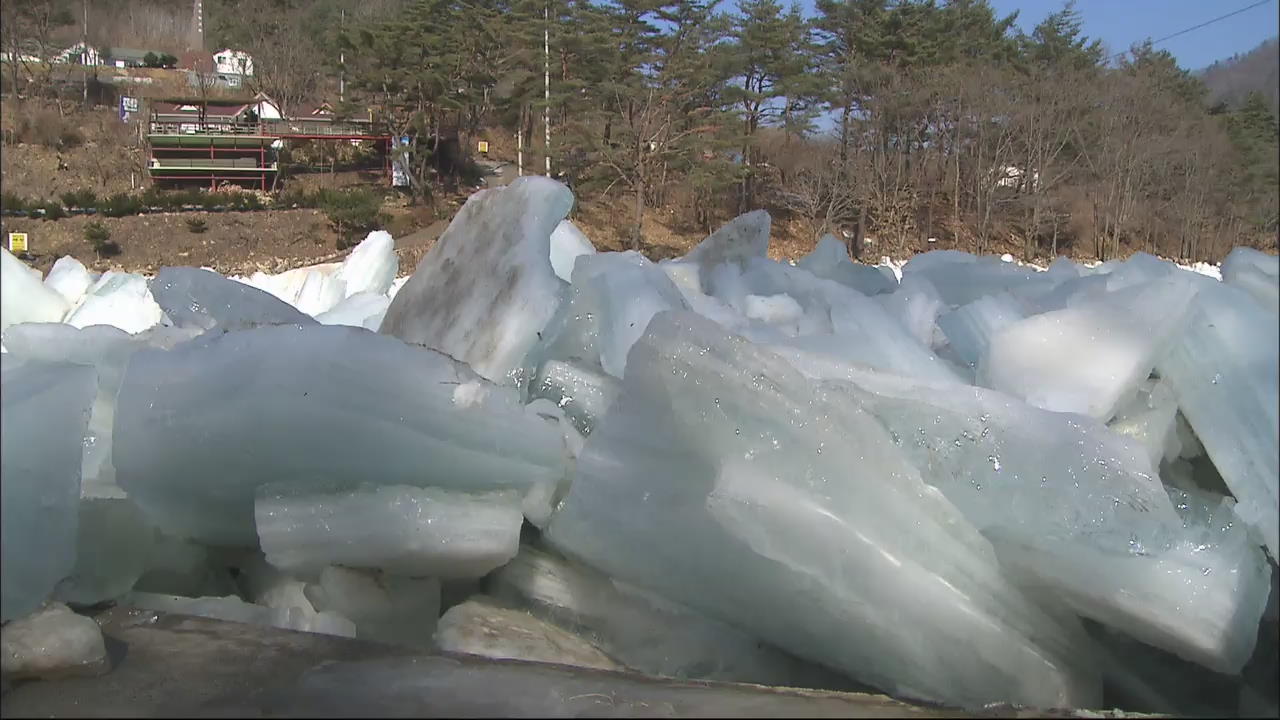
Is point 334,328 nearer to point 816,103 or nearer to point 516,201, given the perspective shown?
point 516,201

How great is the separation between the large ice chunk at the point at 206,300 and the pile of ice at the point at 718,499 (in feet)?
0.49

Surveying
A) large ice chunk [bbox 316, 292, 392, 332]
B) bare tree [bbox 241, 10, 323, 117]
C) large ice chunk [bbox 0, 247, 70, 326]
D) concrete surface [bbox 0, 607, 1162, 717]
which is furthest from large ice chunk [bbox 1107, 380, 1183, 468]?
bare tree [bbox 241, 10, 323, 117]

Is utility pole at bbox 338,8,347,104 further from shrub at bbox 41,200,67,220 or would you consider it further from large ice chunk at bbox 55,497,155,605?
large ice chunk at bbox 55,497,155,605

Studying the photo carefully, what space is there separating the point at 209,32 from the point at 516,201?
26267 mm

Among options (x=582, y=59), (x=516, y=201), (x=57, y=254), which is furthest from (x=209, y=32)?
(x=516, y=201)

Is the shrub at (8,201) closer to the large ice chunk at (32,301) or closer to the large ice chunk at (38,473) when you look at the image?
the large ice chunk at (32,301)

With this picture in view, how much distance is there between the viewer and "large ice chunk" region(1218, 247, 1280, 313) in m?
1.30

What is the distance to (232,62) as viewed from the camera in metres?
26.1

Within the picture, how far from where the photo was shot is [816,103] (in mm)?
22562

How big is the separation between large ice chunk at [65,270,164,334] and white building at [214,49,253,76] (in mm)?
24567

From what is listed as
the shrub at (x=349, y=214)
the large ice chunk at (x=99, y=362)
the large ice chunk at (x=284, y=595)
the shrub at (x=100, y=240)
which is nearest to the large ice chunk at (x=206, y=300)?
the large ice chunk at (x=99, y=362)

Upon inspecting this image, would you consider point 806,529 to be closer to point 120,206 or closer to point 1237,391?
point 1237,391

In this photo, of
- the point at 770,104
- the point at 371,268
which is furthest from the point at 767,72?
the point at 371,268

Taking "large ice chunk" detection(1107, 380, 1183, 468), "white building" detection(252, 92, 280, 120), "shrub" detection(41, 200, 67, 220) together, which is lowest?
"shrub" detection(41, 200, 67, 220)
